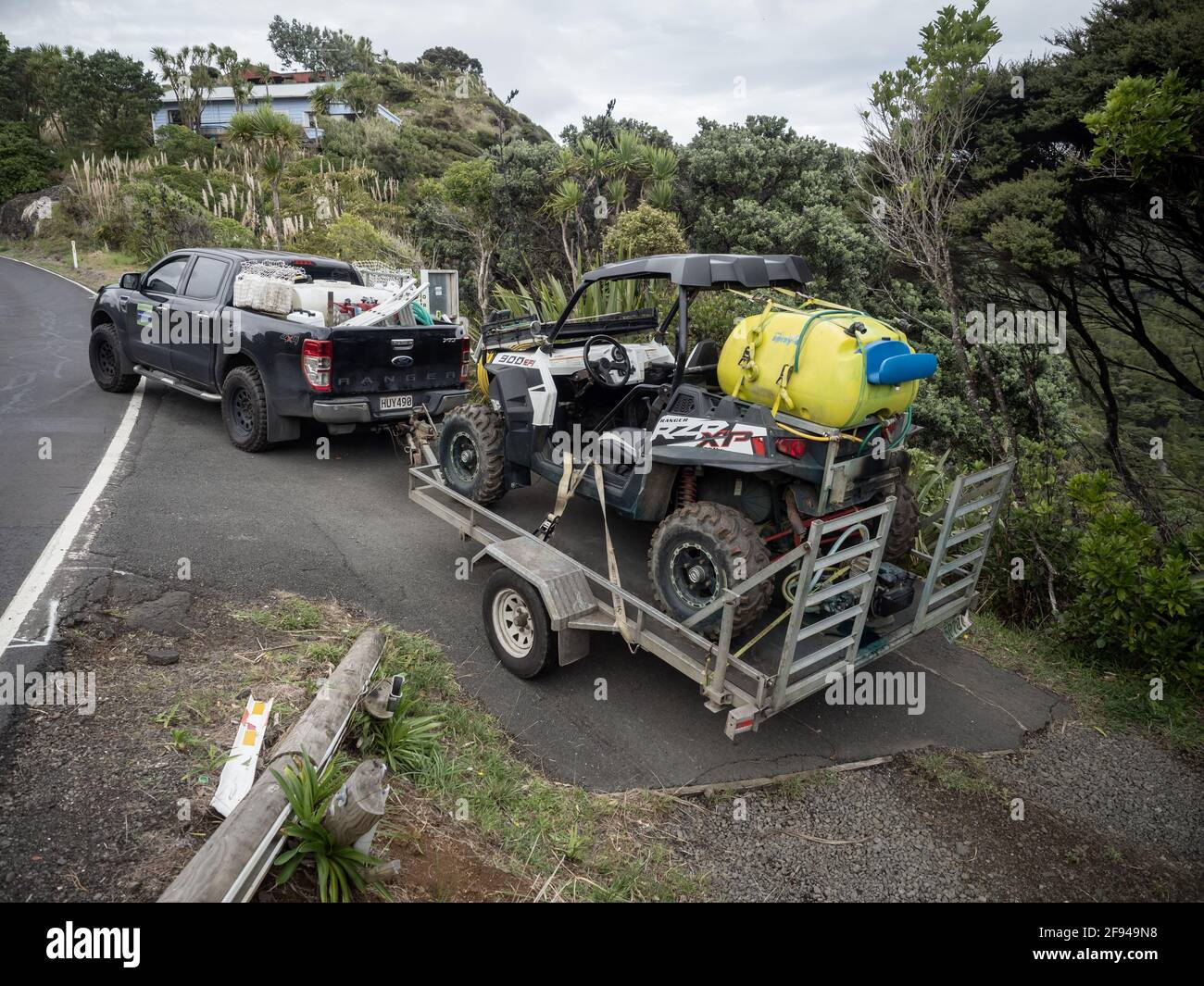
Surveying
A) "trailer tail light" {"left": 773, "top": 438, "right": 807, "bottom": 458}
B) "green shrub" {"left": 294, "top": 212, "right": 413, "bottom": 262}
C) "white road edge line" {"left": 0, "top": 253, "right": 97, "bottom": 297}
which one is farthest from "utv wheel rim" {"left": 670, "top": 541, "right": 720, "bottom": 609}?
"white road edge line" {"left": 0, "top": 253, "right": 97, "bottom": 297}

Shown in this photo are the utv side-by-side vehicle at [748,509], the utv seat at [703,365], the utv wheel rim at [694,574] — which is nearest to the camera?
the utv side-by-side vehicle at [748,509]

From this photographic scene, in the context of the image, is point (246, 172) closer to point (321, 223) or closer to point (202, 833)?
point (321, 223)

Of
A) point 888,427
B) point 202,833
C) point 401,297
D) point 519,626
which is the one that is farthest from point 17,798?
point 401,297

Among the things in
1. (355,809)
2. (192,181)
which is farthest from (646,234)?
(192,181)

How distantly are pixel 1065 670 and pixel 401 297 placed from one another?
21.2 feet

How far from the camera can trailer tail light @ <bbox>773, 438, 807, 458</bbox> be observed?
14.3 feet

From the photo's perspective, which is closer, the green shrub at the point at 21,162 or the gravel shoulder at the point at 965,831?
the gravel shoulder at the point at 965,831

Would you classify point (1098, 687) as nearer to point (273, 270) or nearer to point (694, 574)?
point (694, 574)

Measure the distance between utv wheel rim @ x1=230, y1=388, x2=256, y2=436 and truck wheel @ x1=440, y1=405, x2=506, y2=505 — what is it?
8.44ft

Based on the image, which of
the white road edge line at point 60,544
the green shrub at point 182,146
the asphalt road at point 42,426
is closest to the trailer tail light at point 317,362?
the white road edge line at point 60,544

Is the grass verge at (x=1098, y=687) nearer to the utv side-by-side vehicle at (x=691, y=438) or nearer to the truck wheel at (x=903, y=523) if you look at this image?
the truck wheel at (x=903, y=523)

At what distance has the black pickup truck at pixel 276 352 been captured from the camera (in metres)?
7.30

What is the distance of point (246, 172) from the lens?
990 inches

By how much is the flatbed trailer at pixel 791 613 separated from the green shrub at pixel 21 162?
1436 inches
